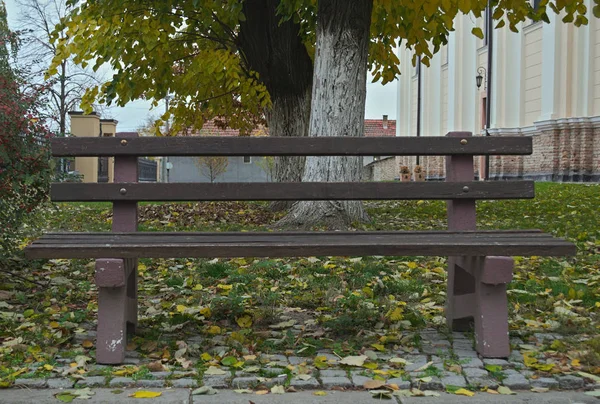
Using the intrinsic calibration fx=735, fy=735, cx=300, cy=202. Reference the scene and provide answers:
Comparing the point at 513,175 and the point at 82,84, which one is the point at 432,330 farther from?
the point at 82,84

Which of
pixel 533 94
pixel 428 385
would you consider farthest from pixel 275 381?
pixel 533 94

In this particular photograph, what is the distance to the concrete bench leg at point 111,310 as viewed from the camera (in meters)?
3.68

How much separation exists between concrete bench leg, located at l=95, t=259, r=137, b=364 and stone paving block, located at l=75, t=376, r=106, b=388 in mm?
229

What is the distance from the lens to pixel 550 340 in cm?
414

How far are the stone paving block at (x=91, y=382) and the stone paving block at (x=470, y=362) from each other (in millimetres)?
1761

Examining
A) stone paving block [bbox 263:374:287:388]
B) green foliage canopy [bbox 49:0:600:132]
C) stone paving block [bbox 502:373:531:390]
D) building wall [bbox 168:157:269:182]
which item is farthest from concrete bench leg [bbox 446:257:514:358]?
building wall [bbox 168:157:269:182]

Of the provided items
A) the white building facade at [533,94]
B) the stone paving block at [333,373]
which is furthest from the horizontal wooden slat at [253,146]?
the white building facade at [533,94]

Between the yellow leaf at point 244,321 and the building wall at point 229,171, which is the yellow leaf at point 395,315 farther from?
the building wall at point 229,171

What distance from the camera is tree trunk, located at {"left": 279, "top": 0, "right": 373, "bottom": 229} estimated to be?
9.27m

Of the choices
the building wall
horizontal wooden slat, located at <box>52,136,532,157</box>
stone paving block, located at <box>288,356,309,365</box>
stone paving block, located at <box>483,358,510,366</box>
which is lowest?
stone paving block, located at <box>288,356,309,365</box>

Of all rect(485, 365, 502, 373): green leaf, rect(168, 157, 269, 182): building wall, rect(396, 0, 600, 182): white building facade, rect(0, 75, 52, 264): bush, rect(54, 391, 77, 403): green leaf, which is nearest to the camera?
rect(54, 391, 77, 403): green leaf

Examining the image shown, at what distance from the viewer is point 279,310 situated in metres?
4.88

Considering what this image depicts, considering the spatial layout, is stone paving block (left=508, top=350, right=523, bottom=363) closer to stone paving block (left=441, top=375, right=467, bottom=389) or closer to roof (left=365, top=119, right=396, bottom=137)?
stone paving block (left=441, top=375, right=467, bottom=389)

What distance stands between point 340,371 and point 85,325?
5.83 feet
